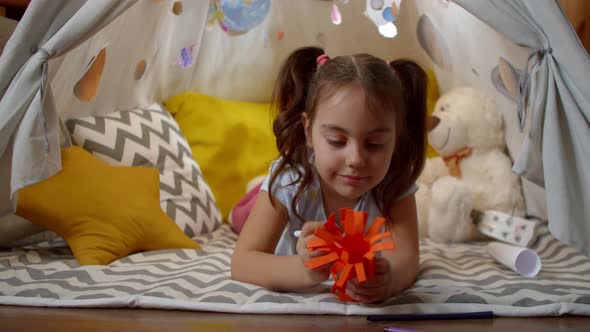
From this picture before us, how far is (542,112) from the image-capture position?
4.03 feet

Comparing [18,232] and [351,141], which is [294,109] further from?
[18,232]

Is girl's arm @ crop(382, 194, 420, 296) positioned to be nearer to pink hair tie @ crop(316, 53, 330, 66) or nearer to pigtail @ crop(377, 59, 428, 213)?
pigtail @ crop(377, 59, 428, 213)

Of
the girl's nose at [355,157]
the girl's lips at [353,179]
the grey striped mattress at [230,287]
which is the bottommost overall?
the grey striped mattress at [230,287]

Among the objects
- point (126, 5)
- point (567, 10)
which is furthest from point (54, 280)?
point (567, 10)

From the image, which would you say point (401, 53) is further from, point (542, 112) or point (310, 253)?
point (310, 253)

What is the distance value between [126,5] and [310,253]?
691mm

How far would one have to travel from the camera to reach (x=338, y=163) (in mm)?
1164

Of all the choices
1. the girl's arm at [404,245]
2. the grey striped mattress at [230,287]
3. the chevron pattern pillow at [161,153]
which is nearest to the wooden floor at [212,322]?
the grey striped mattress at [230,287]

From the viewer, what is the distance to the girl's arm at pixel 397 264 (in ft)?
3.73

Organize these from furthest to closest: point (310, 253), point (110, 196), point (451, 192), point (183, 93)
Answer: point (183, 93), point (451, 192), point (110, 196), point (310, 253)

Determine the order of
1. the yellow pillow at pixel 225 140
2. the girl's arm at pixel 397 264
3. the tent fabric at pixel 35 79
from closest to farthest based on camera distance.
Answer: the girl's arm at pixel 397 264, the tent fabric at pixel 35 79, the yellow pillow at pixel 225 140

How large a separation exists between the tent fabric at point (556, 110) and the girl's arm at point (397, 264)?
27 cm

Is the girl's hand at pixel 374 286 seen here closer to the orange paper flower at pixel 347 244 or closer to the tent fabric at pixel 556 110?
the orange paper flower at pixel 347 244

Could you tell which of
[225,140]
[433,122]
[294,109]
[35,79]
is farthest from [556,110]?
[225,140]
